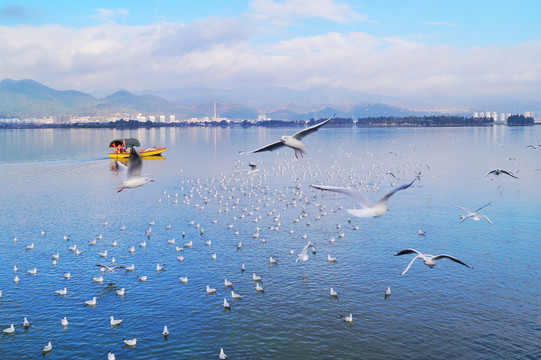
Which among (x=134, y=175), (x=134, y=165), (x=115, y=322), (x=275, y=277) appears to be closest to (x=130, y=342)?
(x=115, y=322)

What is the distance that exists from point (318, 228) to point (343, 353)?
71.5 feet

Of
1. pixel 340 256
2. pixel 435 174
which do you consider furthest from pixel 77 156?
pixel 340 256

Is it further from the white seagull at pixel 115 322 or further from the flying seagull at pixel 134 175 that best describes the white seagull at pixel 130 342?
the flying seagull at pixel 134 175

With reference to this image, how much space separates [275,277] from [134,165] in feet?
58.9

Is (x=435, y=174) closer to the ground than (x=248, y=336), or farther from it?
farther from it

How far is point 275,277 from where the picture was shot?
32.3 m

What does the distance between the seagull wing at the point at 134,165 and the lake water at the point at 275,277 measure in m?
11.0

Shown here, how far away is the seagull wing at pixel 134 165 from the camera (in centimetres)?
1664

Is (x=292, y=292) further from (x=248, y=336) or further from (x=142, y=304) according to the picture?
(x=142, y=304)

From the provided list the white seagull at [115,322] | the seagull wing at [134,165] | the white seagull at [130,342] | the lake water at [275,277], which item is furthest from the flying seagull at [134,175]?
the white seagull at [115,322]

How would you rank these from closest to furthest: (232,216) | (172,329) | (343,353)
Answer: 1. (343,353)
2. (172,329)
3. (232,216)

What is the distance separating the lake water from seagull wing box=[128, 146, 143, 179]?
36.0 feet

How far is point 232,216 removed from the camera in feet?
165

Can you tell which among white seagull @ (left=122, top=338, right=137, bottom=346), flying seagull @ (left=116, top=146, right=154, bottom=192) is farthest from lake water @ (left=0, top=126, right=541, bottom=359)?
flying seagull @ (left=116, top=146, right=154, bottom=192)
